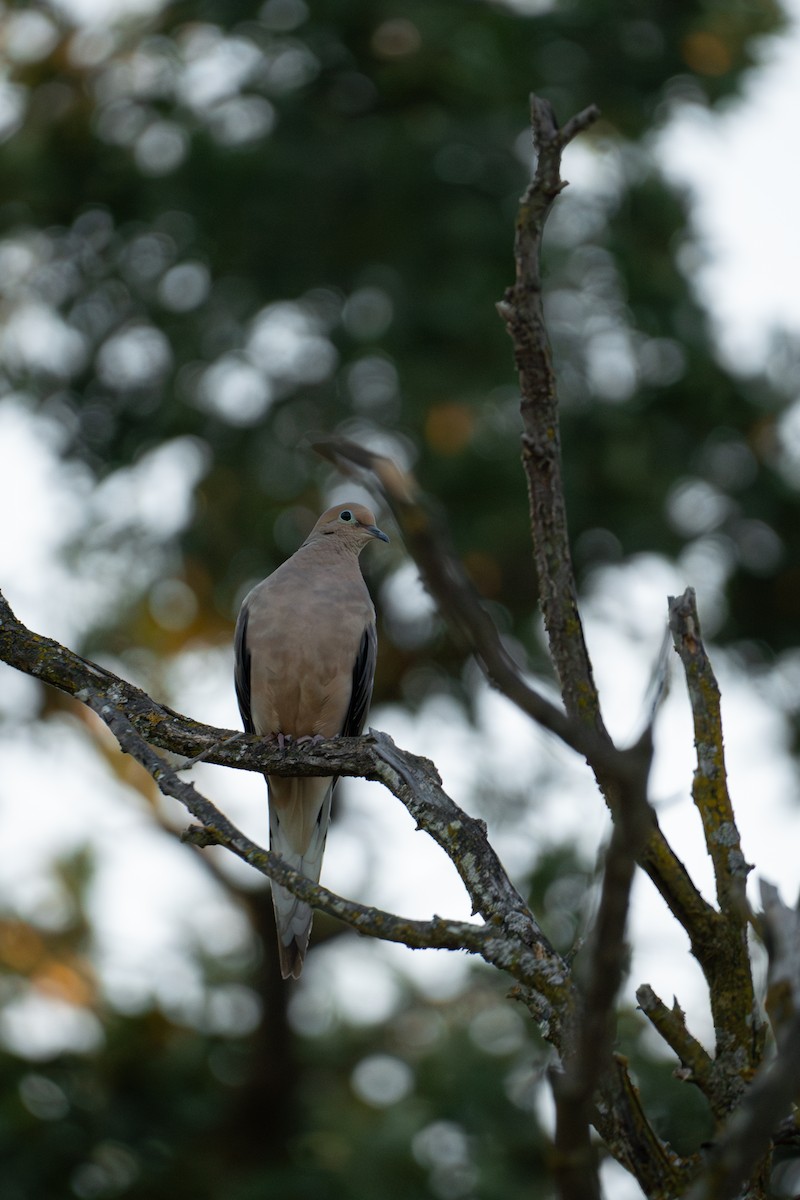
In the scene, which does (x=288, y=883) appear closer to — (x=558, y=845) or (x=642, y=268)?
(x=558, y=845)

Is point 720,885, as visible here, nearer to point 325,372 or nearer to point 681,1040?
point 681,1040

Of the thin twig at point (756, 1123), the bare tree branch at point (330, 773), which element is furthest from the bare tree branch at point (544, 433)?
the thin twig at point (756, 1123)

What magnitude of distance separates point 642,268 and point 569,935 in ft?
15.8

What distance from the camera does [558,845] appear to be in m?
8.48

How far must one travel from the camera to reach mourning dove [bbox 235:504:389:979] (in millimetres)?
4586

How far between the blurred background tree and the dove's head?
304 centimetres

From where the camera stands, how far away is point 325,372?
9.45 meters

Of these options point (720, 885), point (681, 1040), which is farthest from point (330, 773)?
point (681, 1040)

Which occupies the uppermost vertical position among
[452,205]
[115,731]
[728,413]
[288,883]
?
[452,205]

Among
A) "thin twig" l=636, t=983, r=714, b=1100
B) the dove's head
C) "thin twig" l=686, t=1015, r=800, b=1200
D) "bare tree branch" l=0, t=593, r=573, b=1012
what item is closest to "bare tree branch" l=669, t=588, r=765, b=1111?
"thin twig" l=636, t=983, r=714, b=1100

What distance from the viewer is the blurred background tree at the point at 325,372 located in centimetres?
864

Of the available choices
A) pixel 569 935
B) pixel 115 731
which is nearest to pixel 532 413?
pixel 115 731

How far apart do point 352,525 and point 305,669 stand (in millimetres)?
900

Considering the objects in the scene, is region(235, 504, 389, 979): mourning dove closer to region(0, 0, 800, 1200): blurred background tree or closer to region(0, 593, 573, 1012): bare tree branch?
region(0, 593, 573, 1012): bare tree branch
